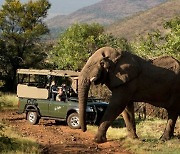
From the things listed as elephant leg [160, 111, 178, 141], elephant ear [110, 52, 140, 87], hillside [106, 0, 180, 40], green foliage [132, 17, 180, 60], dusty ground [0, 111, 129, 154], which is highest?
hillside [106, 0, 180, 40]

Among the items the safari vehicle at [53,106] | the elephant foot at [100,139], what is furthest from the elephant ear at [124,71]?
the safari vehicle at [53,106]

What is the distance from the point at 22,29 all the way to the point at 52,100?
21.1m

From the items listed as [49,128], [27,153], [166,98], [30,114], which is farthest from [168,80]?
[30,114]

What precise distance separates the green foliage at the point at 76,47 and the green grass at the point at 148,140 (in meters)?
13.3

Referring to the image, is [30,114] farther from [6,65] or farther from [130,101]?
[6,65]

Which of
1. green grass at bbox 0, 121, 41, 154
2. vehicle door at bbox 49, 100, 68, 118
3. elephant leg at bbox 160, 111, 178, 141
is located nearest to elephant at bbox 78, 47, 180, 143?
elephant leg at bbox 160, 111, 178, 141

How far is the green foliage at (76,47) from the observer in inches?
1304

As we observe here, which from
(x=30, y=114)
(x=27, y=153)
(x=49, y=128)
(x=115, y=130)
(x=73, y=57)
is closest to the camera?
(x=27, y=153)

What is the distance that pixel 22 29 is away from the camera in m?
39.1

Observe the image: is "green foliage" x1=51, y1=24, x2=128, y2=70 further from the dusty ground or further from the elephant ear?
the elephant ear

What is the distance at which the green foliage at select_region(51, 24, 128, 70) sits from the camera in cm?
3312

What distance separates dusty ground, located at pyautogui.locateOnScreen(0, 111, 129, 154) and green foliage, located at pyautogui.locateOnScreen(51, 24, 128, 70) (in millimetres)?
11608

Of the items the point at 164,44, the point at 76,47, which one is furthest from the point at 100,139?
the point at 76,47

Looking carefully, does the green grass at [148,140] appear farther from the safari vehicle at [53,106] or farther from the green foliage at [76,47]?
the green foliage at [76,47]
